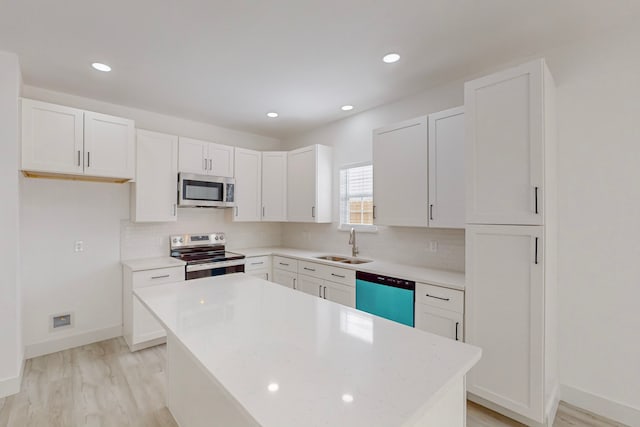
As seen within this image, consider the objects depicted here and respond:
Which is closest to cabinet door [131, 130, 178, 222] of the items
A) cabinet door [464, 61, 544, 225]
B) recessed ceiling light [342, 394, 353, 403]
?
cabinet door [464, 61, 544, 225]

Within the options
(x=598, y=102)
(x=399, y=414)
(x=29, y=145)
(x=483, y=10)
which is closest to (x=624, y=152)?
(x=598, y=102)

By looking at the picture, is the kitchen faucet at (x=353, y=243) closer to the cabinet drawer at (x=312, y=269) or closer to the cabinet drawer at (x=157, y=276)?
the cabinet drawer at (x=312, y=269)

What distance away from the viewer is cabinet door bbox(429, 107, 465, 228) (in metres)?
2.68

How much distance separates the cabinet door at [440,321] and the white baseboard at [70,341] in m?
3.47

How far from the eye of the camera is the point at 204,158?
158 inches

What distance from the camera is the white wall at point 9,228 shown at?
2.49 metres

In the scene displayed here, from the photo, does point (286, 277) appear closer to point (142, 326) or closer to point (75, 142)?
point (142, 326)

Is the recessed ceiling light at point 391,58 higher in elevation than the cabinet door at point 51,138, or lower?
higher

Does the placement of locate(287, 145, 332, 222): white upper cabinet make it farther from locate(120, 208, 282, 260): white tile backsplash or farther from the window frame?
locate(120, 208, 282, 260): white tile backsplash

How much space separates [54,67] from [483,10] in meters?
3.49

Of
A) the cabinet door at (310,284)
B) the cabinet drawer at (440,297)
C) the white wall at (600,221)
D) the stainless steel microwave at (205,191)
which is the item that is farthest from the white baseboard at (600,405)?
the stainless steel microwave at (205,191)

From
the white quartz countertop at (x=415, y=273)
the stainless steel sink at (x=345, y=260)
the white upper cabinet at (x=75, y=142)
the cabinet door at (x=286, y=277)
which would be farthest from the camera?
the cabinet door at (x=286, y=277)

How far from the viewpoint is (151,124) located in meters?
3.91

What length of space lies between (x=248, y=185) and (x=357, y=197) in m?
1.62
